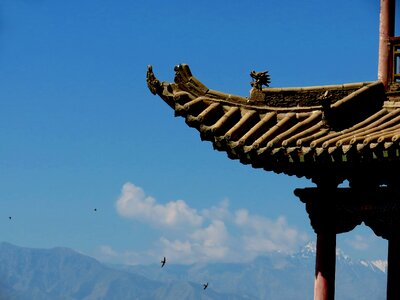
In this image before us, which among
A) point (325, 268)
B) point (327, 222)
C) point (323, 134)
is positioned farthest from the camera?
point (327, 222)

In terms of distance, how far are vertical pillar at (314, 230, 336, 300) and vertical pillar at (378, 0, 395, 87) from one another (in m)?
2.38

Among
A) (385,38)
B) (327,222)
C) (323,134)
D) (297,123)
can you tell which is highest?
(385,38)

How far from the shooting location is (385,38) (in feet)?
51.6

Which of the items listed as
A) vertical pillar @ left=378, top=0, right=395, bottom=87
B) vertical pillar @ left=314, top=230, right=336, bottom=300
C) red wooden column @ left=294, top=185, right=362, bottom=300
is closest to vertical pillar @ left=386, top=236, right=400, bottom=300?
red wooden column @ left=294, top=185, right=362, bottom=300

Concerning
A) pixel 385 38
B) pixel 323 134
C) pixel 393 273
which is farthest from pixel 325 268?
pixel 385 38

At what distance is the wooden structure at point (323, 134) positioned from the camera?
1491cm

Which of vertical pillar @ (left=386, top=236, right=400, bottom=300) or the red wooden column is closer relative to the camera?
the red wooden column

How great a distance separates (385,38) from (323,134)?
1.80 m

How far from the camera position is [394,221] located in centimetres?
1525

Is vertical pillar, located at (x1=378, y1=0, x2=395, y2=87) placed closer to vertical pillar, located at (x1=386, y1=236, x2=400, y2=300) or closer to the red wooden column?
the red wooden column

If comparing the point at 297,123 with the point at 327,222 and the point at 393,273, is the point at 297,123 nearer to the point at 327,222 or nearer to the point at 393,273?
the point at 327,222

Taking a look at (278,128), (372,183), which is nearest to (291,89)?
(278,128)

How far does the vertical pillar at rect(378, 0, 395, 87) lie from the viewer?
15.6 metres

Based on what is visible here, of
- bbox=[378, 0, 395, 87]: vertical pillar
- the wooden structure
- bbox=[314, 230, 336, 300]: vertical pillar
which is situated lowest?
bbox=[314, 230, 336, 300]: vertical pillar
